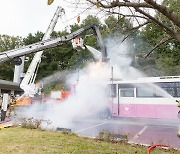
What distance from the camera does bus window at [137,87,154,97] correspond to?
14.6 metres

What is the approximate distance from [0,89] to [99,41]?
2404 centimetres

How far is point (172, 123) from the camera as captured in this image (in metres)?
13.3

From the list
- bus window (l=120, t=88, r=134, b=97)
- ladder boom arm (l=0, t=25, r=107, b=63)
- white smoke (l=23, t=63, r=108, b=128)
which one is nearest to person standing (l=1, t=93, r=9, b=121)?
ladder boom arm (l=0, t=25, r=107, b=63)

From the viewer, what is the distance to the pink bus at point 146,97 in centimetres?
1374

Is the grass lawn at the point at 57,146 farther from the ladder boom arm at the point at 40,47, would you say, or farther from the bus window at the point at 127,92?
the bus window at the point at 127,92

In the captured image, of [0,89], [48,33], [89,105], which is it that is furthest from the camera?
[0,89]

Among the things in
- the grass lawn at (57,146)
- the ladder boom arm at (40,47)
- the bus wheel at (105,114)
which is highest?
the ladder boom arm at (40,47)

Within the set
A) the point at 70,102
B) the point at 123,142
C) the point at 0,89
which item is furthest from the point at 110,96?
the point at 0,89

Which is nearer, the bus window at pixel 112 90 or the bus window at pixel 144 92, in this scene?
the bus window at pixel 144 92

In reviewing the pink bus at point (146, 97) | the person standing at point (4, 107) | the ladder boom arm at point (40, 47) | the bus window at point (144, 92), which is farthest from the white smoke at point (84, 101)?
the ladder boom arm at point (40, 47)

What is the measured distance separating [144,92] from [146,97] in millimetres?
378

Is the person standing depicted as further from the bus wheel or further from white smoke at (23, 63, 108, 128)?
the bus wheel

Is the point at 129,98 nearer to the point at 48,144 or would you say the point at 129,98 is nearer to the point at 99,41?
the point at 99,41

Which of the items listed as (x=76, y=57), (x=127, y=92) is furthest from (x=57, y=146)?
(x=76, y=57)
